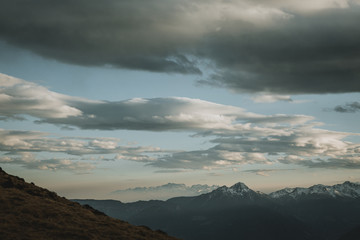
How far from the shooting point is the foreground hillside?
67938 millimetres

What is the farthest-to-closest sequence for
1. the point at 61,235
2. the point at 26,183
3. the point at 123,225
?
1. the point at 26,183
2. the point at 123,225
3. the point at 61,235

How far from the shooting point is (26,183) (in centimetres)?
10744

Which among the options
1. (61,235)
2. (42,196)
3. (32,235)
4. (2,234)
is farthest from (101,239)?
(42,196)

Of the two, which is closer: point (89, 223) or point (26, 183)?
point (89, 223)

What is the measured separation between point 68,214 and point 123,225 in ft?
42.7

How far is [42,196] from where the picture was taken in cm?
9906

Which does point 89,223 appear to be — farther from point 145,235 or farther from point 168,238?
point 168,238

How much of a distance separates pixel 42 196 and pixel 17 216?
25.8 m

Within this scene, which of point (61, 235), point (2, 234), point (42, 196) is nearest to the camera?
point (2, 234)

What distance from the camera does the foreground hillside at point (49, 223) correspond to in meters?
67.9

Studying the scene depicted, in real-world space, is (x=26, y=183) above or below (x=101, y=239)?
above

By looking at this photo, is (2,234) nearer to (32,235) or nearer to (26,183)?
(32,235)

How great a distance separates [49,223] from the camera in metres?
72.6

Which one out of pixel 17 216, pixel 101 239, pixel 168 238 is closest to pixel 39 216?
pixel 17 216
